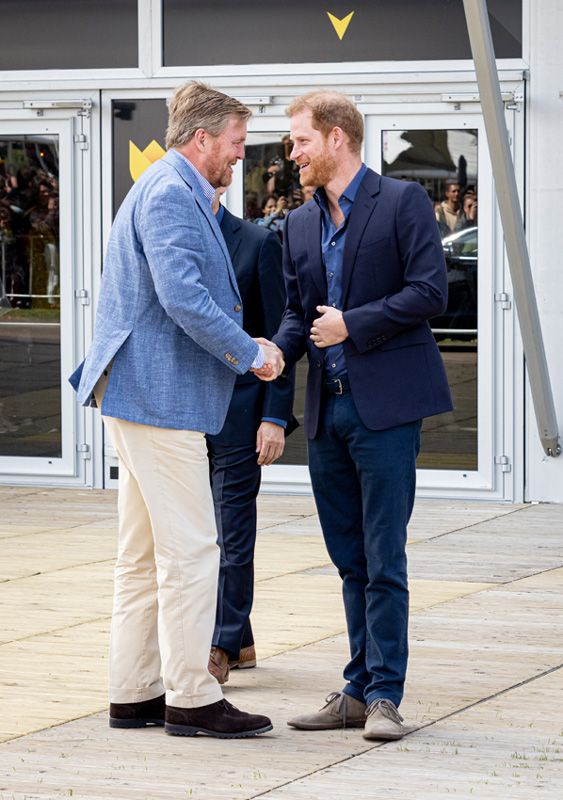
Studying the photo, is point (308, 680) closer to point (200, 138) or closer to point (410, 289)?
point (410, 289)

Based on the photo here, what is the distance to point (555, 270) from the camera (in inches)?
415

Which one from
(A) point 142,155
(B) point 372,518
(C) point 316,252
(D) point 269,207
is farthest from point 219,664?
(A) point 142,155

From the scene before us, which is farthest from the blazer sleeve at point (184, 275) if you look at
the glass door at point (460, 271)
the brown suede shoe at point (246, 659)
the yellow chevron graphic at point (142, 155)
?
the yellow chevron graphic at point (142, 155)

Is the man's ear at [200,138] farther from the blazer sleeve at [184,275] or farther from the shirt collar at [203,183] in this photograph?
the blazer sleeve at [184,275]

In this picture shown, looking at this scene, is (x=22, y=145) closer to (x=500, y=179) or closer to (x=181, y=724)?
(x=500, y=179)

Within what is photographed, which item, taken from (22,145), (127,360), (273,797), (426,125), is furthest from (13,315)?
(273,797)

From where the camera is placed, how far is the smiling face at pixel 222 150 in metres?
5.05

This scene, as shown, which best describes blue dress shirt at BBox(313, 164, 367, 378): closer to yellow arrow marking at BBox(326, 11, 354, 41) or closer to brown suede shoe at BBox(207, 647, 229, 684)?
brown suede shoe at BBox(207, 647, 229, 684)

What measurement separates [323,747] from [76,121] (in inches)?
286

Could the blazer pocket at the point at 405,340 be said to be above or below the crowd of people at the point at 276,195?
below

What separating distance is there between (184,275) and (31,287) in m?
6.96

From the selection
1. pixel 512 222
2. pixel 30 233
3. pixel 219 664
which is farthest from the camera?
pixel 30 233

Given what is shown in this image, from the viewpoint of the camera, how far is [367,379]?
499 centimetres

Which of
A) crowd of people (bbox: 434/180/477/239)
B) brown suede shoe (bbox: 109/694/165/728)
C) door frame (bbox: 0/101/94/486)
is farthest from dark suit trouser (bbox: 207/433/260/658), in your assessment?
door frame (bbox: 0/101/94/486)
